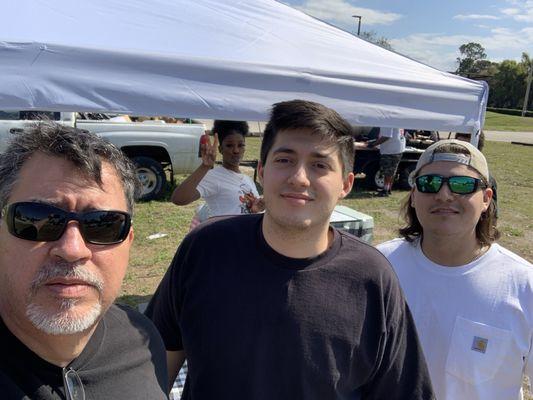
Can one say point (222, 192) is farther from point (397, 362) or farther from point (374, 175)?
point (374, 175)

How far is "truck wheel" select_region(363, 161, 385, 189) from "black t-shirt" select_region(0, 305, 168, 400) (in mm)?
8961

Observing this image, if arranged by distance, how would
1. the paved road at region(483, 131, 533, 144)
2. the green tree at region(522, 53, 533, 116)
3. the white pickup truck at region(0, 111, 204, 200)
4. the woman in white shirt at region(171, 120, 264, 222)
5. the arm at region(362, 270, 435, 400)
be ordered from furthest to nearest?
the green tree at region(522, 53, 533, 116)
the paved road at region(483, 131, 533, 144)
the white pickup truck at region(0, 111, 204, 200)
the woman in white shirt at region(171, 120, 264, 222)
the arm at region(362, 270, 435, 400)

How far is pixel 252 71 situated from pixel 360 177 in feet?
30.5

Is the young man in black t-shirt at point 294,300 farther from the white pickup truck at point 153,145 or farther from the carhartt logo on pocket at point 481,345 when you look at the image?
the white pickup truck at point 153,145

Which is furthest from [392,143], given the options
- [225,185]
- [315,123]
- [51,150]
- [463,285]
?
[51,150]

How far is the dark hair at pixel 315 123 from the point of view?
158 cm

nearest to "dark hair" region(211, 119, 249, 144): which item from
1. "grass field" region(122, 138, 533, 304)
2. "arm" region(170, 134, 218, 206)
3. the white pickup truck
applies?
"arm" region(170, 134, 218, 206)

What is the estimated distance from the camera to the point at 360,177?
11.5 meters

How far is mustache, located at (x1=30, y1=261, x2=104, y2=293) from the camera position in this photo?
1090 mm

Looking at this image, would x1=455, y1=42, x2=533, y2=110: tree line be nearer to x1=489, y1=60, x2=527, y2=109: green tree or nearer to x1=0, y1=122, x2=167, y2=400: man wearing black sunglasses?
x1=489, y1=60, x2=527, y2=109: green tree

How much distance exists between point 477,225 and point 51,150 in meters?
1.78

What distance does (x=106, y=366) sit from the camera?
1.24 metres

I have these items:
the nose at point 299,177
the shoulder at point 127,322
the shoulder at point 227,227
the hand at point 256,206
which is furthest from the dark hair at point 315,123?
the hand at point 256,206

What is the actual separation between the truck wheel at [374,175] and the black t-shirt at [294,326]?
866 centimetres
